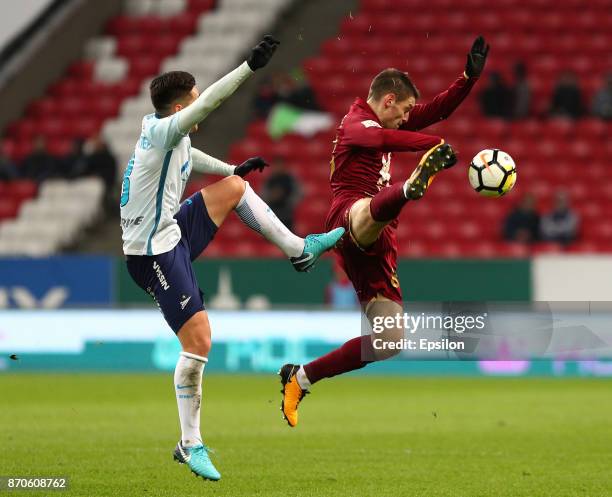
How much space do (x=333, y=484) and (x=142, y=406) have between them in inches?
200

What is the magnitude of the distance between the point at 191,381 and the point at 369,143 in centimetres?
173

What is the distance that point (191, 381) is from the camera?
23.2 ft

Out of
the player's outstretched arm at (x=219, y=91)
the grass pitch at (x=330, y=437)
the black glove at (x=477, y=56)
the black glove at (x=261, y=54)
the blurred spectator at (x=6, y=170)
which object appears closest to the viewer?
the player's outstretched arm at (x=219, y=91)

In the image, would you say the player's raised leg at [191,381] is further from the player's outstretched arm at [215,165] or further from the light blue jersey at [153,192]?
the player's outstretched arm at [215,165]

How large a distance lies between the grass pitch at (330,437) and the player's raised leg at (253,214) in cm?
126

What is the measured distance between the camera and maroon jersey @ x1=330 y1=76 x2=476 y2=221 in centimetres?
764

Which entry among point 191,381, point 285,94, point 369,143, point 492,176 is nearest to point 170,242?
point 191,381

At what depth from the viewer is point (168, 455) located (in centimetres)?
860

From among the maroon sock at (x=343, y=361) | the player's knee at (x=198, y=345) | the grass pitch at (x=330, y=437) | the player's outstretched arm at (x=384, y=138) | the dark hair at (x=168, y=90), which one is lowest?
the grass pitch at (x=330, y=437)

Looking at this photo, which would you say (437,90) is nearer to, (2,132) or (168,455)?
(2,132)

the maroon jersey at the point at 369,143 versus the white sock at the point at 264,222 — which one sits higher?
the maroon jersey at the point at 369,143

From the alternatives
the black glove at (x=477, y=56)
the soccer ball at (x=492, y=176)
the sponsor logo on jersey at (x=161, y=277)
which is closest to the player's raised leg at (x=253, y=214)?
the sponsor logo on jersey at (x=161, y=277)

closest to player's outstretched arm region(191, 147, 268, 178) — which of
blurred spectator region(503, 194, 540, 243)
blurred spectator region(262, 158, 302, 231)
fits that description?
blurred spectator region(262, 158, 302, 231)

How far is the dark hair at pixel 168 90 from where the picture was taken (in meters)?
7.01
